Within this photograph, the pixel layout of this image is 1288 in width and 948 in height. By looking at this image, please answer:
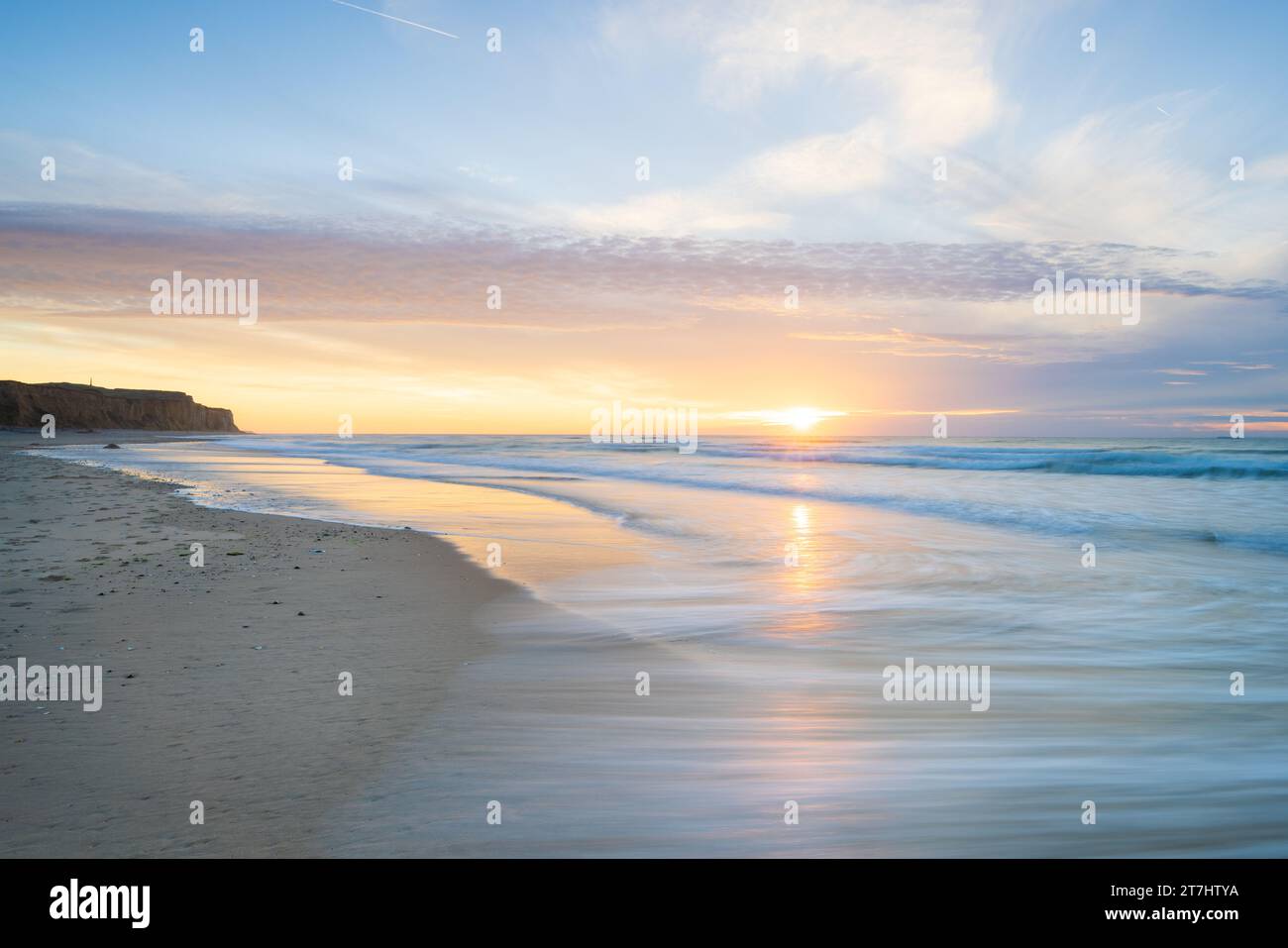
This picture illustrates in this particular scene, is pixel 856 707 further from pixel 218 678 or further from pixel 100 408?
pixel 100 408

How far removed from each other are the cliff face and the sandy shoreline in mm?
121866

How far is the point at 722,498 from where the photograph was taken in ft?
78.1

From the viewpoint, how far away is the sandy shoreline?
3412mm

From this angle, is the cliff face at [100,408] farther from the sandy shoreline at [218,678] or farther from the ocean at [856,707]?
the ocean at [856,707]

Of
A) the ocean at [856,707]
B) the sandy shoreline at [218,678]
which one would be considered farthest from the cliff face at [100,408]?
the ocean at [856,707]

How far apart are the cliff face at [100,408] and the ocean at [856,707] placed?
124 m

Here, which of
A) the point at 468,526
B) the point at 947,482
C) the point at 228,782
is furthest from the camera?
A: the point at 947,482

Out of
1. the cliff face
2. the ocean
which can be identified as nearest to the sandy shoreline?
the ocean

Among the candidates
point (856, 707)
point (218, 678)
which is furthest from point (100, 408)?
point (856, 707)

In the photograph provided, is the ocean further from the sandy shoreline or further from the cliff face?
the cliff face
